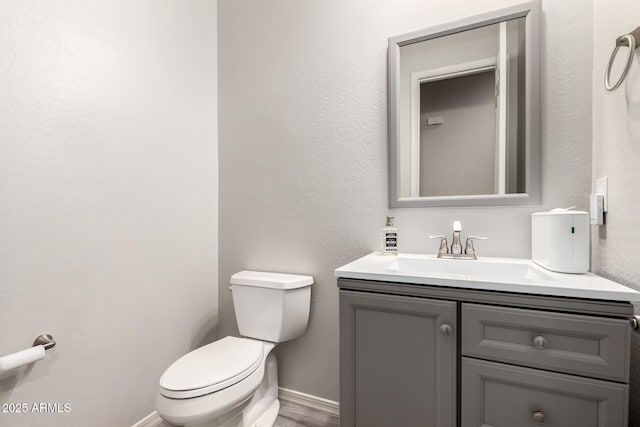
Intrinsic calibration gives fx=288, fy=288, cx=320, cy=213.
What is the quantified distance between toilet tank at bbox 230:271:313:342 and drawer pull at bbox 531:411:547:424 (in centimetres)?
101

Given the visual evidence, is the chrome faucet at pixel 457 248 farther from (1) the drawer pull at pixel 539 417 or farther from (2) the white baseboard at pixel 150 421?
(2) the white baseboard at pixel 150 421

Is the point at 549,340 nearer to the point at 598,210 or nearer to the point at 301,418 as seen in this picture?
the point at 598,210

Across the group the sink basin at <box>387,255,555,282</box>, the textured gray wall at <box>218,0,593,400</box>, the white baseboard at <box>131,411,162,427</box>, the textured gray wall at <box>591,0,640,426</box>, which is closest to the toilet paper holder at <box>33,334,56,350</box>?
the white baseboard at <box>131,411,162,427</box>

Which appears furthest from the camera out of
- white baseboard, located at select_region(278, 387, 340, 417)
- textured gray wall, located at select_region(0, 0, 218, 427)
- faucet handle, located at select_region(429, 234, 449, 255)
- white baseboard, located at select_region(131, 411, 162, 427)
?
white baseboard, located at select_region(278, 387, 340, 417)

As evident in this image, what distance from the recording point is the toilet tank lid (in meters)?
1.46

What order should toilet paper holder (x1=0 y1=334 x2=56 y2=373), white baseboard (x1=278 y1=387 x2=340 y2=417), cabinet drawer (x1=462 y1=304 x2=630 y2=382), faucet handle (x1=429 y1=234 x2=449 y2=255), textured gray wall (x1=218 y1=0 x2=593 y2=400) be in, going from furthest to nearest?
1. white baseboard (x1=278 y1=387 x2=340 y2=417)
2. faucet handle (x1=429 y1=234 x2=449 y2=255)
3. textured gray wall (x1=218 y1=0 x2=593 y2=400)
4. toilet paper holder (x1=0 y1=334 x2=56 y2=373)
5. cabinet drawer (x1=462 y1=304 x2=630 y2=382)

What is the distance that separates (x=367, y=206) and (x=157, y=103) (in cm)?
124

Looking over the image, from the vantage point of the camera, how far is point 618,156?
933mm

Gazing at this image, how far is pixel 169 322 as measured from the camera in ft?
5.19

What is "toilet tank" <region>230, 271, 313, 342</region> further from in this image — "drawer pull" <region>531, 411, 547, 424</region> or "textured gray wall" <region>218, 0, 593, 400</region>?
"drawer pull" <region>531, 411, 547, 424</region>

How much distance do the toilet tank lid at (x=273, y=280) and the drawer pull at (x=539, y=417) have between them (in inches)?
39.8

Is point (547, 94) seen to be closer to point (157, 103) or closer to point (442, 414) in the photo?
point (442, 414)

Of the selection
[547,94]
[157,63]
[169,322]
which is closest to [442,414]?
[547,94]

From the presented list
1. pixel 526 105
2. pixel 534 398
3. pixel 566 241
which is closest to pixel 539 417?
pixel 534 398
